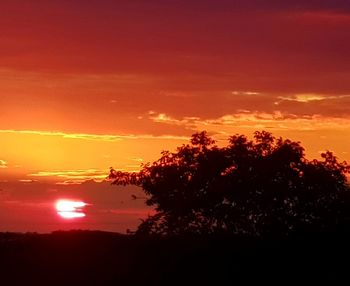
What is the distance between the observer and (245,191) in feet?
107

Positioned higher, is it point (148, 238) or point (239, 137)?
point (239, 137)

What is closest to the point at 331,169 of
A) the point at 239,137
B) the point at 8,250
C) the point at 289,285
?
the point at 239,137

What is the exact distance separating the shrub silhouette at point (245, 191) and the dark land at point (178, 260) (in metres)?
0.78

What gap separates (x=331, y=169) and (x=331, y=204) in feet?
4.89

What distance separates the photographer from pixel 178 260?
102ft

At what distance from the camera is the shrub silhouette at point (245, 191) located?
107 feet

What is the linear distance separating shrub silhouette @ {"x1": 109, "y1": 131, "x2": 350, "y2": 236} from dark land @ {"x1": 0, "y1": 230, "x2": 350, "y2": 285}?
78 centimetres

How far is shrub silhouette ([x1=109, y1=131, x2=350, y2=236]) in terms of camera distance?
1283 inches

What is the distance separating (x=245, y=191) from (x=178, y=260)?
392 cm

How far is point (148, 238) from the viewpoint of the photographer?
32.7 metres

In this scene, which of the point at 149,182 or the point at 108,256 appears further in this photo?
the point at 149,182

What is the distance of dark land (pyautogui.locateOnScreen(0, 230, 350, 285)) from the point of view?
3033 centimetres

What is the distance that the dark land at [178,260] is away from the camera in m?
30.3

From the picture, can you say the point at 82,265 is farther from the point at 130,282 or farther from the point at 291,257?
the point at 291,257
